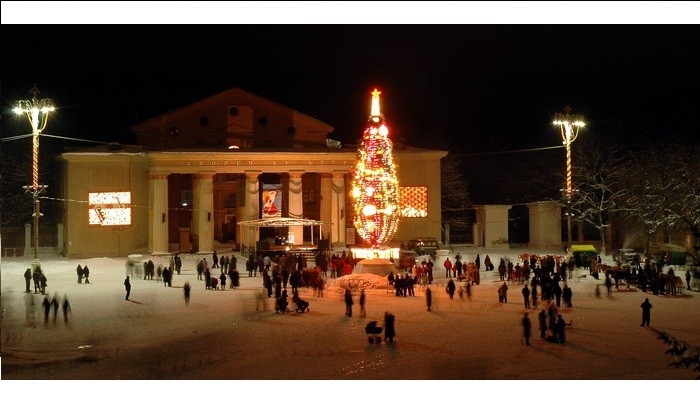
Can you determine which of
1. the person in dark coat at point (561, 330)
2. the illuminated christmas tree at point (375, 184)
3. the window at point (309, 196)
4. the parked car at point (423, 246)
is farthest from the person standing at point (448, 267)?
the window at point (309, 196)

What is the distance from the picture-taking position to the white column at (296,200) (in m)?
46.1

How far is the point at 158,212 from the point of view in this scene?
44875 millimetres

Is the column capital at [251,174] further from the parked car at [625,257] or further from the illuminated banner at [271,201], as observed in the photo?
the parked car at [625,257]

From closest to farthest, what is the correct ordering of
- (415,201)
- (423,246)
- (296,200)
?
1. (423,246)
2. (296,200)
3. (415,201)

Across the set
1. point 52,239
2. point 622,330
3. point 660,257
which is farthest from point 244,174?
point 622,330

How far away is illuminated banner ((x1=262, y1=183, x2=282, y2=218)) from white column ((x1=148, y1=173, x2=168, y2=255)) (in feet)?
21.7

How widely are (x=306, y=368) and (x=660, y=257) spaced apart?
24200 millimetres

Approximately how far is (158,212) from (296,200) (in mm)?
8810

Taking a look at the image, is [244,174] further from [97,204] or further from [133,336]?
[133,336]

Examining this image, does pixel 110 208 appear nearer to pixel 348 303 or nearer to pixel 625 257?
pixel 348 303

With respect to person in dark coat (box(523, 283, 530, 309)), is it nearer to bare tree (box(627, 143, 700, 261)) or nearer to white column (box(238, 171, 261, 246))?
bare tree (box(627, 143, 700, 261))

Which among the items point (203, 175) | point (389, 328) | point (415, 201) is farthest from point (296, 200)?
point (389, 328)

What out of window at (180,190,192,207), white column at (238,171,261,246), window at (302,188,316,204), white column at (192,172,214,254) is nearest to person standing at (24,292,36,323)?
white column at (192,172,214,254)

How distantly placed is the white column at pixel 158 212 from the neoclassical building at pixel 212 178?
0.06 m
